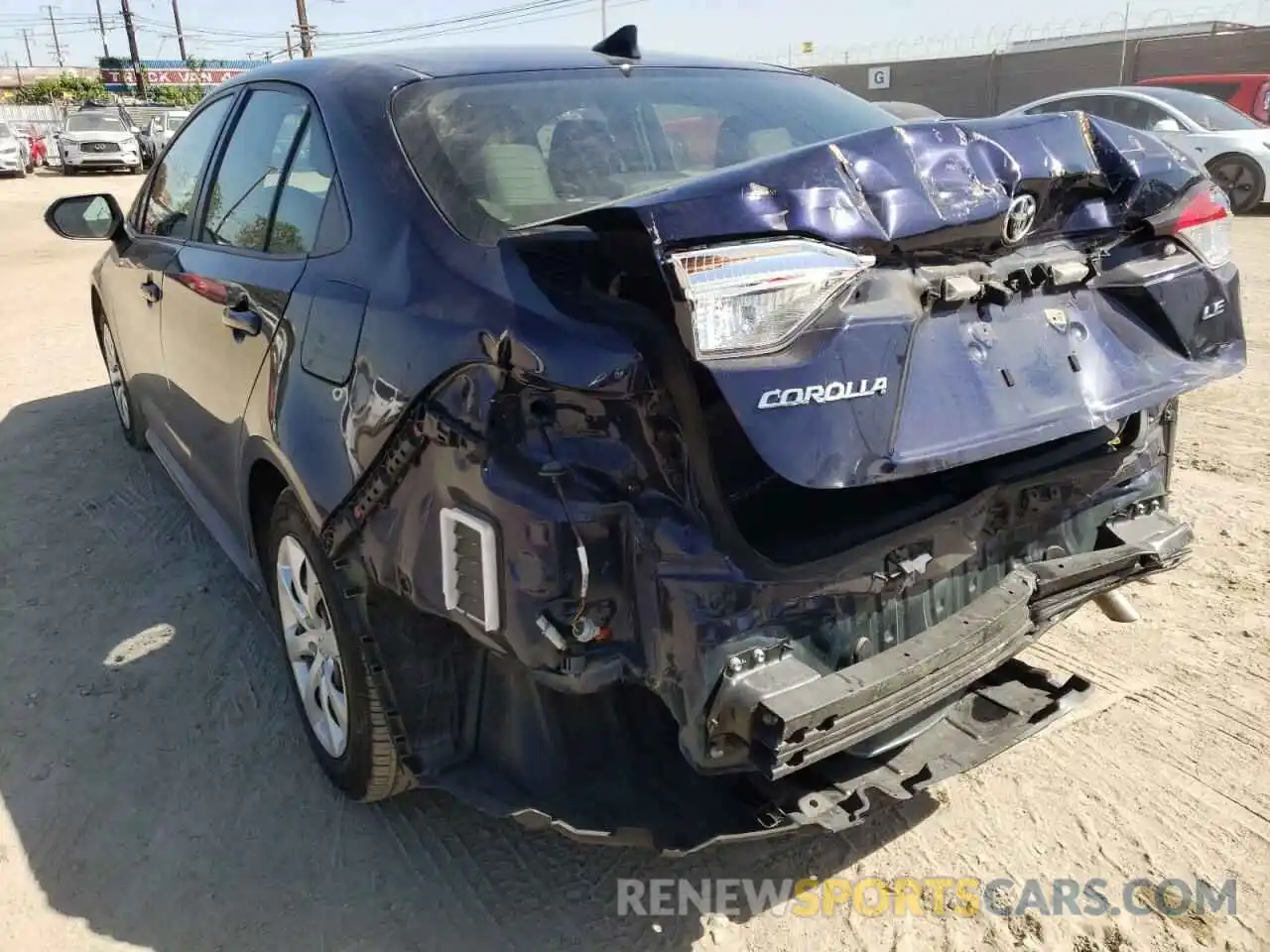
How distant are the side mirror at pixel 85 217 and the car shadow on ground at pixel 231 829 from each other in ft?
4.96

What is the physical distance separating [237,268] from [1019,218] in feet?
6.92

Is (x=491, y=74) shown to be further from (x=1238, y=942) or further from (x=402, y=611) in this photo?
(x=1238, y=942)

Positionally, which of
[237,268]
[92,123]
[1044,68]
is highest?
[237,268]

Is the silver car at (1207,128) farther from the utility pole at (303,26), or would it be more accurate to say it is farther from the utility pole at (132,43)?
the utility pole at (132,43)

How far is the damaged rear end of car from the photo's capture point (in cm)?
174

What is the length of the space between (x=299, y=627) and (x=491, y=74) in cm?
159

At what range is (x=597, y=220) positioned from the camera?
5.73 feet

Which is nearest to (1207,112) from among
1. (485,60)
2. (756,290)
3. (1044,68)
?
(485,60)

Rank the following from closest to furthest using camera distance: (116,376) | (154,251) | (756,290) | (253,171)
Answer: (756,290), (253,171), (154,251), (116,376)

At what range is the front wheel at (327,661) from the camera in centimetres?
238

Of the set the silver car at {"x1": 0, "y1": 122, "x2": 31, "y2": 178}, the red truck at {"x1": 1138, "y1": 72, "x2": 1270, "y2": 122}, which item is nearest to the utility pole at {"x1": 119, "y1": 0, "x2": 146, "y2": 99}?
the silver car at {"x1": 0, "y1": 122, "x2": 31, "y2": 178}

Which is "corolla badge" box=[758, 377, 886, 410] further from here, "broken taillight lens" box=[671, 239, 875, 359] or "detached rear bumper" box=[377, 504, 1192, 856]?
"detached rear bumper" box=[377, 504, 1192, 856]

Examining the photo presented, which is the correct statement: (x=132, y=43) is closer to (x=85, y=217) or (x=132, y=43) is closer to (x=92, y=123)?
(x=92, y=123)

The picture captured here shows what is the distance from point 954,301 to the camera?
189cm
